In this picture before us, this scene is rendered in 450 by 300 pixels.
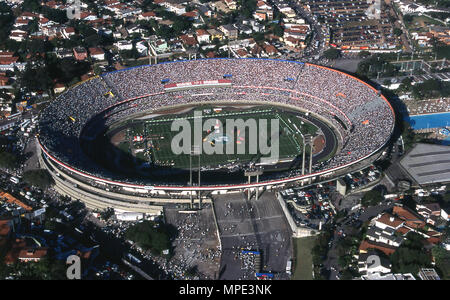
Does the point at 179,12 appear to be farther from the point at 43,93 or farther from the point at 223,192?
the point at 223,192

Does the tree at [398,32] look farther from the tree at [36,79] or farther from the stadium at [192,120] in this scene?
the tree at [36,79]

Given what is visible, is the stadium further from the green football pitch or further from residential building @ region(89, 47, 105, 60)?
residential building @ region(89, 47, 105, 60)

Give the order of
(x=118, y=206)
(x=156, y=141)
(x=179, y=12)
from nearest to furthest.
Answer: (x=118, y=206), (x=156, y=141), (x=179, y=12)

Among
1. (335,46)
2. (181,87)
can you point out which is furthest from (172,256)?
(335,46)

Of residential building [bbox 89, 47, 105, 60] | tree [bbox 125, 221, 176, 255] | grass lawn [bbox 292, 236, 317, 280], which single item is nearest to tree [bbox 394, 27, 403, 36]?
residential building [bbox 89, 47, 105, 60]

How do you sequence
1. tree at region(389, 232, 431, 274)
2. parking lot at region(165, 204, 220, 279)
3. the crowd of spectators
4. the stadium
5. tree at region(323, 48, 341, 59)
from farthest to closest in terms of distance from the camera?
tree at region(323, 48, 341, 59) → the crowd of spectators → the stadium → parking lot at region(165, 204, 220, 279) → tree at region(389, 232, 431, 274)
